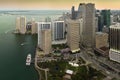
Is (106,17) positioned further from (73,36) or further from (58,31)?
(73,36)

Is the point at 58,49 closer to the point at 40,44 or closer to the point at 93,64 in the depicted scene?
the point at 40,44

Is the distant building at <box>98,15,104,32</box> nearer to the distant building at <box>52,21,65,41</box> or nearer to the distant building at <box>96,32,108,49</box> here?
the distant building at <box>52,21,65,41</box>

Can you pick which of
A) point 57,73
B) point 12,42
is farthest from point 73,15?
point 57,73

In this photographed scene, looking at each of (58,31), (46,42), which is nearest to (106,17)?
(58,31)

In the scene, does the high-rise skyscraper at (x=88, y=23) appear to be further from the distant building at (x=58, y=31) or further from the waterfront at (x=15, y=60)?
the waterfront at (x=15, y=60)

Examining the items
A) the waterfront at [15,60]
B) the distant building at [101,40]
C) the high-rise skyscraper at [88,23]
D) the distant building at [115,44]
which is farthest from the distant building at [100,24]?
the distant building at [115,44]

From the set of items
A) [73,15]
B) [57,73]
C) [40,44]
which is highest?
[73,15]
